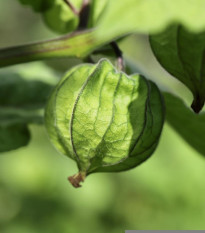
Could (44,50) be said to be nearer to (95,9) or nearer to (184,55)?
(95,9)

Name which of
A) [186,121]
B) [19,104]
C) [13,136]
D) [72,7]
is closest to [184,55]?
[186,121]

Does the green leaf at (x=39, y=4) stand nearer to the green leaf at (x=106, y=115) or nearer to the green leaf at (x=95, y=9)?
the green leaf at (x=95, y=9)

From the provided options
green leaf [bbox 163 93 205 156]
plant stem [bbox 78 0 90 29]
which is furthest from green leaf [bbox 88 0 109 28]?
green leaf [bbox 163 93 205 156]

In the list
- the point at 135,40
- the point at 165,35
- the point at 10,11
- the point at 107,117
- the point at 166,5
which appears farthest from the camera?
the point at 10,11

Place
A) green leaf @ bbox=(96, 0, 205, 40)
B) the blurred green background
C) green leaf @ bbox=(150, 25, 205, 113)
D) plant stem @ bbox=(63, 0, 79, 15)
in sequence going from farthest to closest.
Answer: the blurred green background
plant stem @ bbox=(63, 0, 79, 15)
green leaf @ bbox=(150, 25, 205, 113)
green leaf @ bbox=(96, 0, 205, 40)

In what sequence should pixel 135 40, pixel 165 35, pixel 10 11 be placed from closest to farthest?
1. pixel 165 35
2. pixel 135 40
3. pixel 10 11

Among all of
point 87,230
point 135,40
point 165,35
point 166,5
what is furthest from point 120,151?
point 135,40

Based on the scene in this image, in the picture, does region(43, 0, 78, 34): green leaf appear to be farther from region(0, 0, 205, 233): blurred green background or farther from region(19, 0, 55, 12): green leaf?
region(0, 0, 205, 233): blurred green background

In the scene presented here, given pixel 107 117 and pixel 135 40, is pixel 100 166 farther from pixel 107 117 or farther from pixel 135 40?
pixel 135 40
